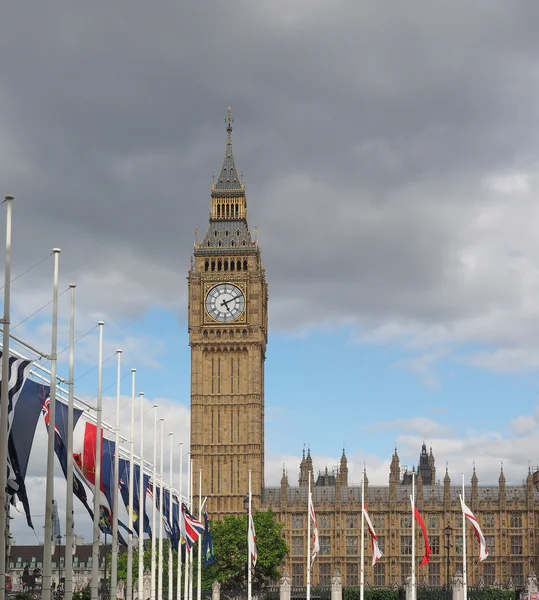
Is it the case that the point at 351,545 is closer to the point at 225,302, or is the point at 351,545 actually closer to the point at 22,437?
the point at 225,302

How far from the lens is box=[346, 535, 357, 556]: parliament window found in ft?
455

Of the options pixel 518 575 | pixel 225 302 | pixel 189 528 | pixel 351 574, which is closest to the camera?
pixel 189 528

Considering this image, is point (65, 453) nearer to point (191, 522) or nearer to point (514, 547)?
point (191, 522)

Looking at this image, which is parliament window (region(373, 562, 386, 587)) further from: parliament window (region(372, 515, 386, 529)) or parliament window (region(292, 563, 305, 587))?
parliament window (region(292, 563, 305, 587))

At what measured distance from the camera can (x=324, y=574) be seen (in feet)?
453

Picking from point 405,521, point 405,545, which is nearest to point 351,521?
point 405,521

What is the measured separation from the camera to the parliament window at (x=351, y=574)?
452ft

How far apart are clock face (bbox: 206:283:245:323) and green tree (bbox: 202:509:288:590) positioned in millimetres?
28115

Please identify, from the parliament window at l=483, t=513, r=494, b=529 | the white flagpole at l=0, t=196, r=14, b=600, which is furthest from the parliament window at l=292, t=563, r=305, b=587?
the white flagpole at l=0, t=196, r=14, b=600

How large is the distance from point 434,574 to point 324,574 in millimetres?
13212

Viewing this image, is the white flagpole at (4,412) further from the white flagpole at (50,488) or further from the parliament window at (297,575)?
the parliament window at (297,575)

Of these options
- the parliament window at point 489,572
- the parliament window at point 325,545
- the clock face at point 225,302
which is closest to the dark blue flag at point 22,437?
the clock face at point 225,302

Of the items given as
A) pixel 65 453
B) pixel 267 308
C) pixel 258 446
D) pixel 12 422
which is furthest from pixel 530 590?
pixel 12 422

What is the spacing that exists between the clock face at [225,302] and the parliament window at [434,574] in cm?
3829
